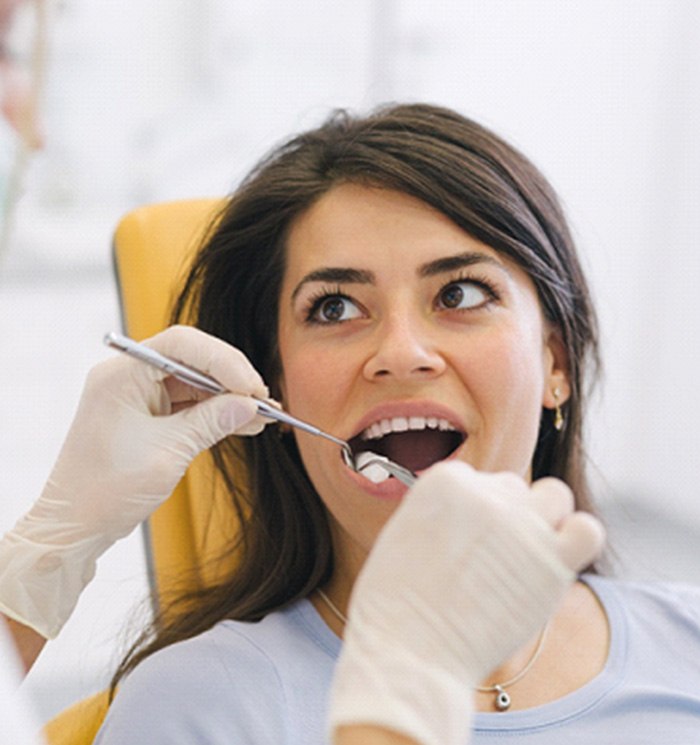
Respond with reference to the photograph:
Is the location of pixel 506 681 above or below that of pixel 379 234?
below

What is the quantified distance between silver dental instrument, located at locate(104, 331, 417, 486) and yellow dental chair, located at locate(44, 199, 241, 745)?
377 mm

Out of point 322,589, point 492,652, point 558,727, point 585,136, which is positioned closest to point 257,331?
point 322,589

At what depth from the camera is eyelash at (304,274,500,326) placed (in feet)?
4.34

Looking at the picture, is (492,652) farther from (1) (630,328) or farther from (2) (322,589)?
(1) (630,328)

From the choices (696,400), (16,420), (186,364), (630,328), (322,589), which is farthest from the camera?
(630,328)

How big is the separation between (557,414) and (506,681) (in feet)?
1.22

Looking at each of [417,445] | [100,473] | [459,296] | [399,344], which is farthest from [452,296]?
[100,473]

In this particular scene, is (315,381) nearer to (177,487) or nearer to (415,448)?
(415,448)

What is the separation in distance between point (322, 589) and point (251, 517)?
156 millimetres

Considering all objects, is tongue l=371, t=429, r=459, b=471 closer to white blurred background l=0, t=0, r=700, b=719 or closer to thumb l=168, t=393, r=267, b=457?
thumb l=168, t=393, r=267, b=457

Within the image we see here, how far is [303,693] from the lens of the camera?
1253 mm

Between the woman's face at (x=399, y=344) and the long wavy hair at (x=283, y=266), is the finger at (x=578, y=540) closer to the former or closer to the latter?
the woman's face at (x=399, y=344)

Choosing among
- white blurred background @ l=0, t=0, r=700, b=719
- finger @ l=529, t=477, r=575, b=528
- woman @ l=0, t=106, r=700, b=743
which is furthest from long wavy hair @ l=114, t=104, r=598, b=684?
white blurred background @ l=0, t=0, r=700, b=719

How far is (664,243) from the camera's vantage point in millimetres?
3840
